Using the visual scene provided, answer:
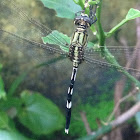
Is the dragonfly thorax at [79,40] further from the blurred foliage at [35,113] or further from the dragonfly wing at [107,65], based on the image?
the blurred foliage at [35,113]

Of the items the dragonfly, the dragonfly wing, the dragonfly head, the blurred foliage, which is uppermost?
the dragonfly head

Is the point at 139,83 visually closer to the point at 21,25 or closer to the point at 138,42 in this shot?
the point at 21,25

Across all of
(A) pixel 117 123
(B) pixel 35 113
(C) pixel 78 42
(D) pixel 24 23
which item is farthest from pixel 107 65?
(B) pixel 35 113

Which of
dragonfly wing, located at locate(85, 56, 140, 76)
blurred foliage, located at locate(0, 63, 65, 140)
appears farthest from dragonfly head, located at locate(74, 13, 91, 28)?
blurred foliage, located at locate(0, 63, 65, 140)

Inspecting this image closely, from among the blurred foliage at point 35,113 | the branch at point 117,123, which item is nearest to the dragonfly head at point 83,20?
the branch at point 117,123

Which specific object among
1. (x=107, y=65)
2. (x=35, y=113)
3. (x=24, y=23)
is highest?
(x=24, y=23)

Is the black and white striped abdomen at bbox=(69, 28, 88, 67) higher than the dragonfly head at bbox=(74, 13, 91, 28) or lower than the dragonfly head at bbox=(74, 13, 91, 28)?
lower

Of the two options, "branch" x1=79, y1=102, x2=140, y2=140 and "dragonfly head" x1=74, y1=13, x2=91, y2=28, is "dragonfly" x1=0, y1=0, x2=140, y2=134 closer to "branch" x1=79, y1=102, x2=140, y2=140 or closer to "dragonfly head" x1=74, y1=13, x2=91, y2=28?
"dragonfly head" x1=74, y1=13, x2=91, y2=28

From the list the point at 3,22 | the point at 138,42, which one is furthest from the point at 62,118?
the point at 3,22

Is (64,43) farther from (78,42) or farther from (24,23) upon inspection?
(24,23)

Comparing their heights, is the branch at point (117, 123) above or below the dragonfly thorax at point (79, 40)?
below

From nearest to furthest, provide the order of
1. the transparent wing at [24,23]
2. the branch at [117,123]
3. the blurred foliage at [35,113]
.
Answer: the transparent wing at [24,23] < the branch at [117,123] < the blurred foliage at [35,113]
